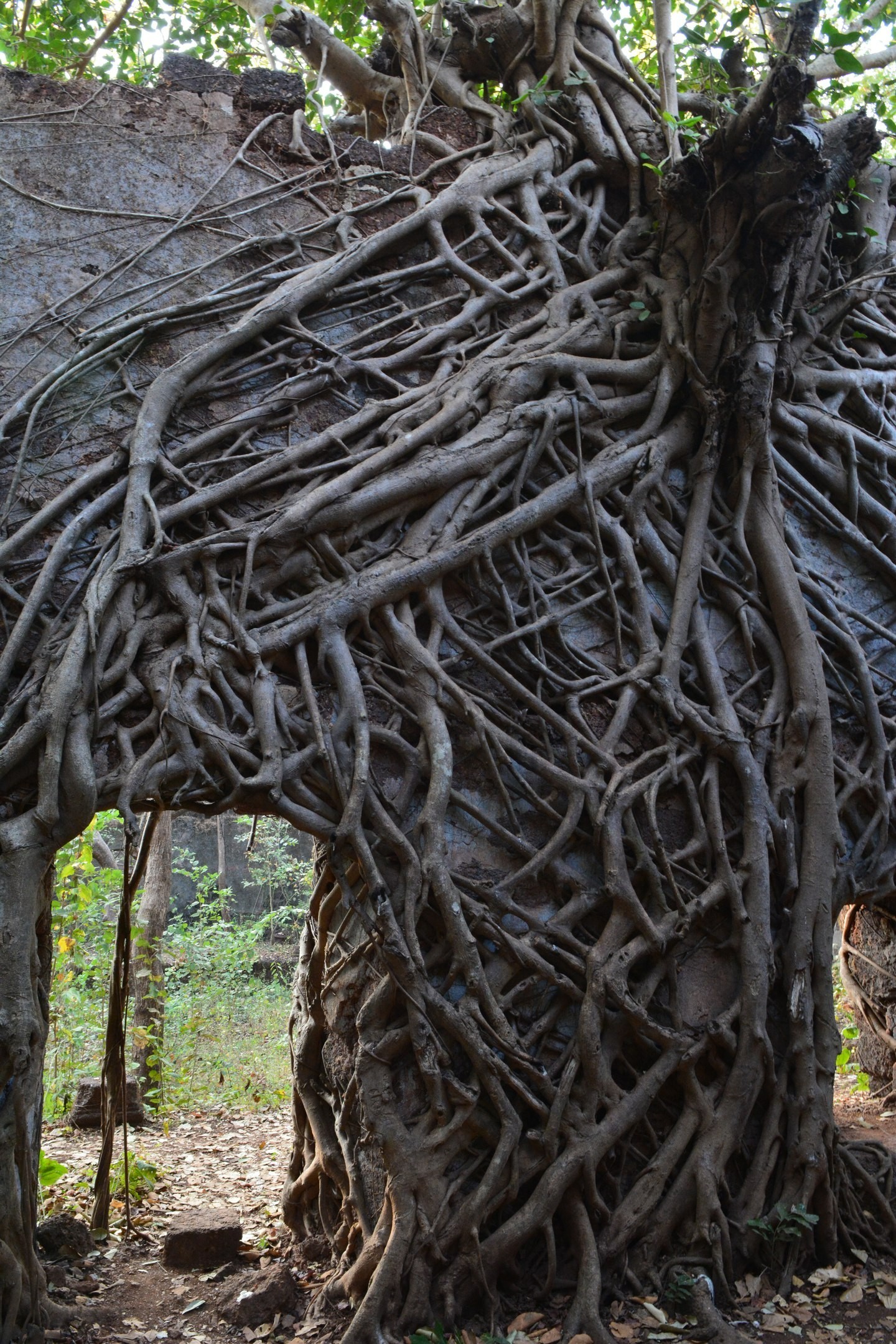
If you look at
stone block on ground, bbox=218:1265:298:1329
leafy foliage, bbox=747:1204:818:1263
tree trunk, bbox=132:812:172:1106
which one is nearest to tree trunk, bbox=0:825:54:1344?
stone block on ground, bbox=218:1265:298:1329

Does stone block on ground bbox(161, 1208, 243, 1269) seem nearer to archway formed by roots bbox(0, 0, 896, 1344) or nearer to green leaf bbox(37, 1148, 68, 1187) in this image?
archway formed by roots bbox(0, 0, 896, 1344)

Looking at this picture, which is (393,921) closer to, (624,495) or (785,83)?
(624,495)

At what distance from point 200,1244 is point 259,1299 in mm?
545

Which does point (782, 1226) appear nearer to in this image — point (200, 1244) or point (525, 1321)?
point (525, 1321)

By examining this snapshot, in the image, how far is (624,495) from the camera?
4.24m

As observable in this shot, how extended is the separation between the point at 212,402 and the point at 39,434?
66 cm

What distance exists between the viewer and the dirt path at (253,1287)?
3.21 meters

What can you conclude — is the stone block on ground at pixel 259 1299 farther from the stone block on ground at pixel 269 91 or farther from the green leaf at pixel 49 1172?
the stone block on ground at pixel 269 91

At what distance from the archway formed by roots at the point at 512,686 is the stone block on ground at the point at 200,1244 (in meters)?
0.27

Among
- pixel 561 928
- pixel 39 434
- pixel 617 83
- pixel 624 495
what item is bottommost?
pixel 561 928

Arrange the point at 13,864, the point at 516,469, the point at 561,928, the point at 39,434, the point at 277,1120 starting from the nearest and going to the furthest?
the point at 13,864 < the point at 561,928 < the point at 39,434 < the point at 516,469 < the point at 277,1120

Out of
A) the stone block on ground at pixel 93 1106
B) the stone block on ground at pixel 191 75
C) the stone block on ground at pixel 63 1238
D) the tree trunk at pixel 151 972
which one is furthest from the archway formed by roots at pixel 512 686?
the tree trunk at pixel 151 972

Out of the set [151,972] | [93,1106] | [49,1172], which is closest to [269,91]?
[49,1172]

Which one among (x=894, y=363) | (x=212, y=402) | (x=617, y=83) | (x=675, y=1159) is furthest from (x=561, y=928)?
(x=617, y=83)
